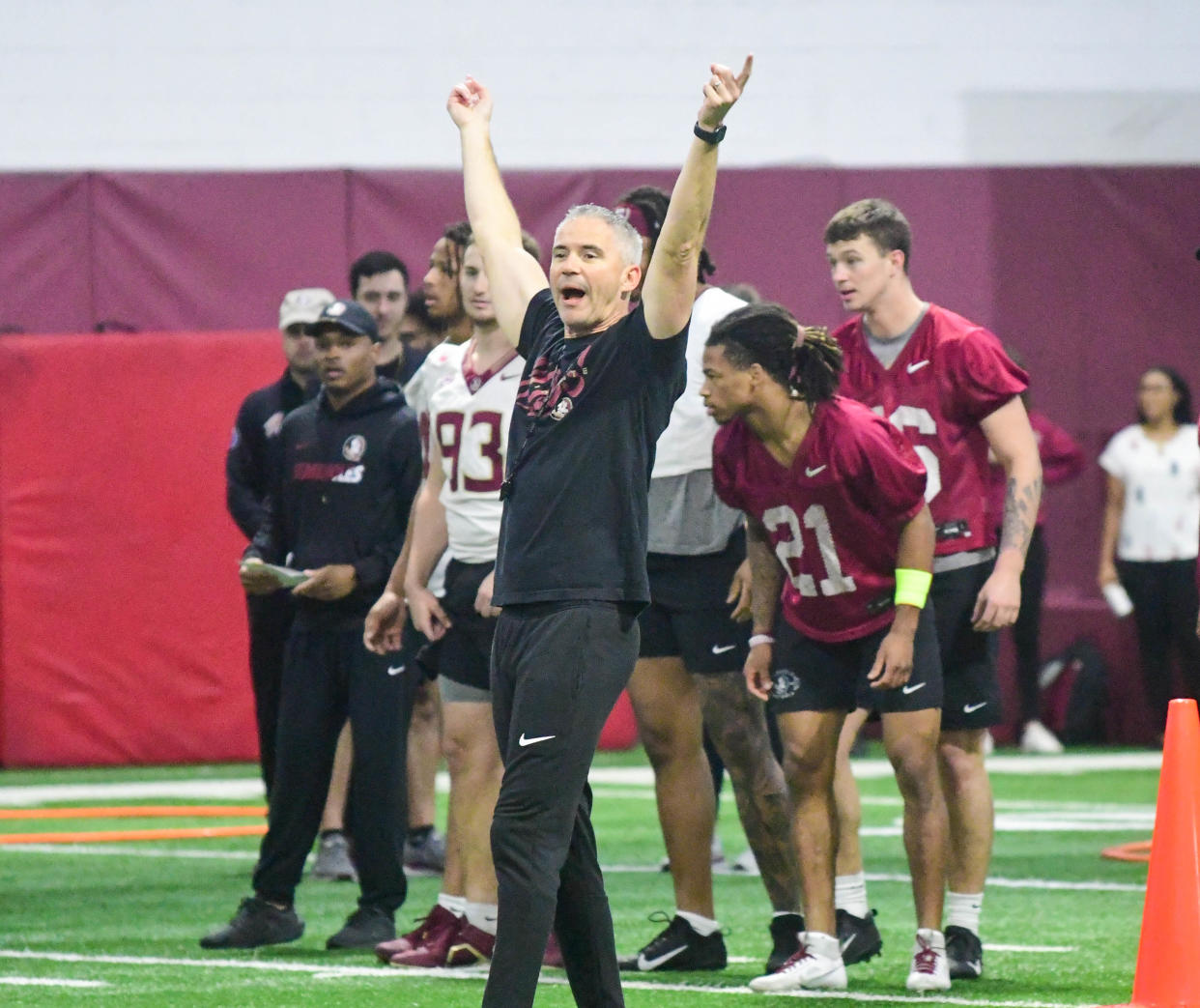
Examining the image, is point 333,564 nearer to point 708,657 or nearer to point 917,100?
point 708,657

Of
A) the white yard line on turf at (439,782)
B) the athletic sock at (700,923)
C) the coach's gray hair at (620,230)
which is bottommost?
the white yard line on turf at (439,782)

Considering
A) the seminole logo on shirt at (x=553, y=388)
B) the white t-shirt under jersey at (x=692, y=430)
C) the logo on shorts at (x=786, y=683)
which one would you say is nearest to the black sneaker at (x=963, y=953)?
the logo on shorts at (x=786, y=683)

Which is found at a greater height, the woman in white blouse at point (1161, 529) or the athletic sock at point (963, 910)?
the woman in white blouse at point (1161, 529)

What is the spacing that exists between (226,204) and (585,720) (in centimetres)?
949

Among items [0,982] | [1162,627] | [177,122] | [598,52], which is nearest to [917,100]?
[598,52]

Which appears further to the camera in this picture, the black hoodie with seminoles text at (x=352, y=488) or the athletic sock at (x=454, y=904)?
the black hoodie with seminoles text at (x=352, y=488)

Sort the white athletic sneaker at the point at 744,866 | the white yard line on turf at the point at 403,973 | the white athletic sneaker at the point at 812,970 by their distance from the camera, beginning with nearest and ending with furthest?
1. the white yard line on turf at the point at 403,973
2. the white athletic sneaker at the point at 812,970
3. the white athletic sneaker at the point at 744,866

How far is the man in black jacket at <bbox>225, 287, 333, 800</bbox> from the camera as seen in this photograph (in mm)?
8266

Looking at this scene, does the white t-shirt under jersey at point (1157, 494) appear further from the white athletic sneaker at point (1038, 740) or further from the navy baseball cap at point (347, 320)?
the navy baseball cap at point (347, 320)

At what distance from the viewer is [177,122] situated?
13.8 metres

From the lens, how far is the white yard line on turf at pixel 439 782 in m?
11.3

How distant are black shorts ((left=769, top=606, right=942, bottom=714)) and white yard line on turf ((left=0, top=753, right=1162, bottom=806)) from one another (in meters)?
4.88

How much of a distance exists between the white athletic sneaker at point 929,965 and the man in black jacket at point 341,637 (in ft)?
5.51

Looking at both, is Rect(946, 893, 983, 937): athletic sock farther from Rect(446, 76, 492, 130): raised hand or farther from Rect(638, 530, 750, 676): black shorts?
Rect(446, 76, 492, 130): raised hand
